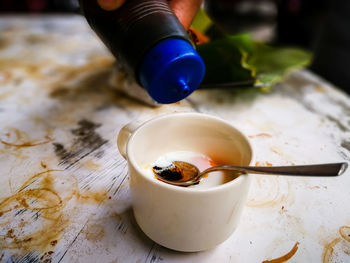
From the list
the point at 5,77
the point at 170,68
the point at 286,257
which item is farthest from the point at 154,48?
the point at 5,77

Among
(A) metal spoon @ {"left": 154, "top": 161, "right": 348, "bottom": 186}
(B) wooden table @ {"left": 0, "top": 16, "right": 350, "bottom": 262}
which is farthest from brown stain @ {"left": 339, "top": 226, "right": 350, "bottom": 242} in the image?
(A) metal spoon @ {"left": 154, "top": 161, "right": 348, "bottom": 186}

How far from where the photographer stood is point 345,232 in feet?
1.29

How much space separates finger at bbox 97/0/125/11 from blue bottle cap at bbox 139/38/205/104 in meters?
0.08

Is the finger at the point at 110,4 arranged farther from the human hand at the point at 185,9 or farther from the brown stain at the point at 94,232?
the brown stain at the point at 94,232

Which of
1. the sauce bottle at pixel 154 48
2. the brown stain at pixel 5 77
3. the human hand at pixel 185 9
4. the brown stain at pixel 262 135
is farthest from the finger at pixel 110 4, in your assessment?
the brown stain at pixel 5 77

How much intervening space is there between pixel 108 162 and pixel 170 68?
22 cm

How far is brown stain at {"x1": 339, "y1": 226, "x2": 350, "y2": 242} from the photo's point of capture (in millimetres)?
386

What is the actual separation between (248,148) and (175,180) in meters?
0.10

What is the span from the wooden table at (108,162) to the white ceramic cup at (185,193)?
0.04m

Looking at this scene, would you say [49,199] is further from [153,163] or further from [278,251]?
[278,251]

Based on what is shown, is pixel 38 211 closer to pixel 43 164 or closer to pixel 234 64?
pixel 43 164

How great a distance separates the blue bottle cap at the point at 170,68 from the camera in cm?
35

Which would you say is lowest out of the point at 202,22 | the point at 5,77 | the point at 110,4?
the point at 5,77

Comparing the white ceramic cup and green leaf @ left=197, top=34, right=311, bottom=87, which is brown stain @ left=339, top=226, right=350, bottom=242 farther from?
green leaf @ left=197, top=34, right=311, bottom=87
